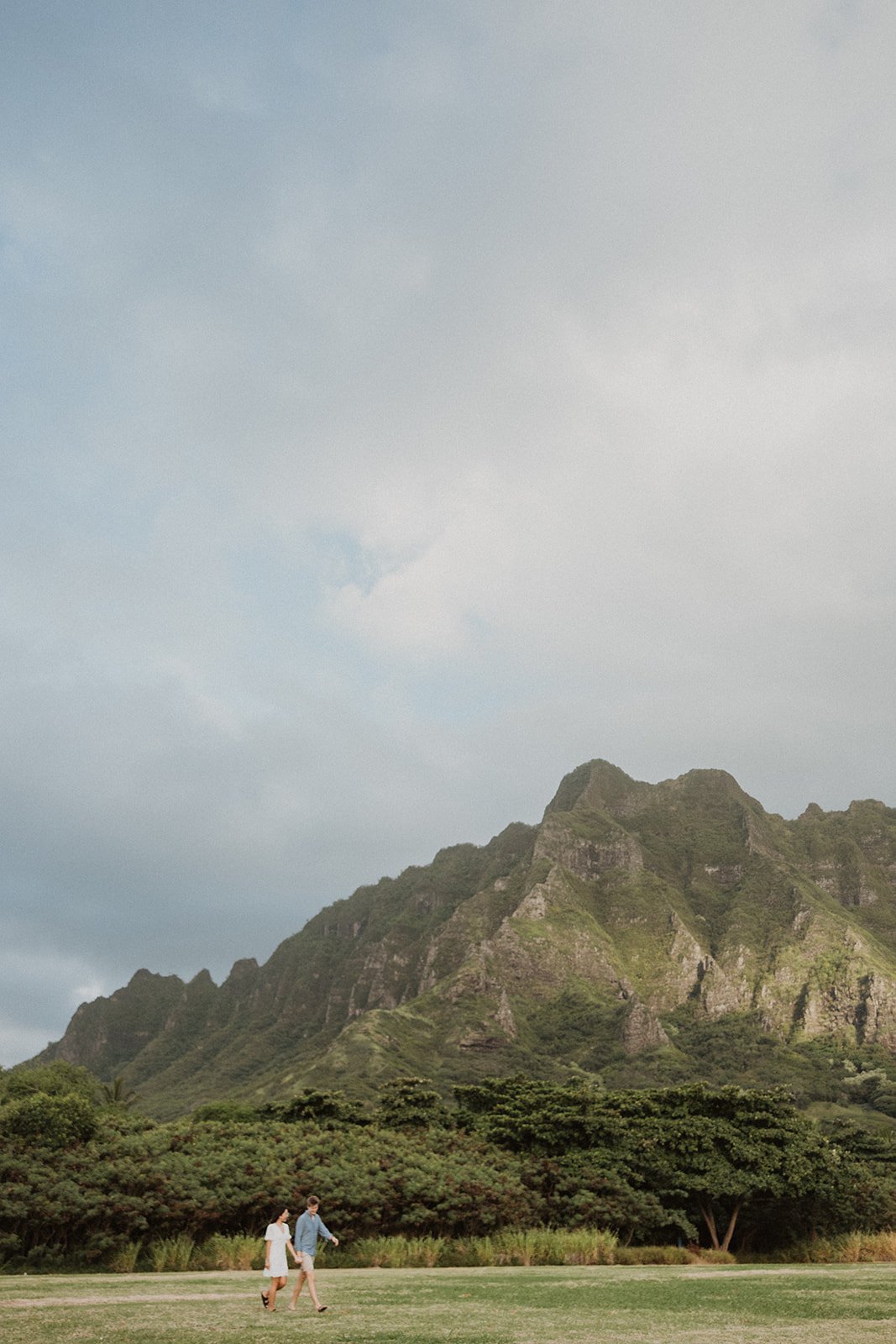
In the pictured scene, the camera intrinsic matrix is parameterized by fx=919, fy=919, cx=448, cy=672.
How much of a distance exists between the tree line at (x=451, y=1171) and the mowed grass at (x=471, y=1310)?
172 inches

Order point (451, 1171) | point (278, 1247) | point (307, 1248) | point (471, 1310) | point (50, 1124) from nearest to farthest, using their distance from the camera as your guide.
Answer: point (471, 1310), point (307, 1248), point (278, 1247), point (50, 1124), point (451, 1171)

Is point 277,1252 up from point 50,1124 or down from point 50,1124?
down

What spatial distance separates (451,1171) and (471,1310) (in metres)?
19.5

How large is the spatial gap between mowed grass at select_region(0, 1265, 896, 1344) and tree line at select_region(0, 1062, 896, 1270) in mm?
4372

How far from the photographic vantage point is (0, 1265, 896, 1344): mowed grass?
10867mm

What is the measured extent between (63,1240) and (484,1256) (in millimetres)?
12170

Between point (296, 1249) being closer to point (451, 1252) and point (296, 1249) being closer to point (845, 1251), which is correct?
point (451, 1252)

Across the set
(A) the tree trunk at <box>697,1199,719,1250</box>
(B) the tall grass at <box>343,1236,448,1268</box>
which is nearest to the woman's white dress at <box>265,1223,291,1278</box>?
(B) the tall grass at <box>343,1236,448,1268</box>

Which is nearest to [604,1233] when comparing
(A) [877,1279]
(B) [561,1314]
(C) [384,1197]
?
(C) [384,1197]

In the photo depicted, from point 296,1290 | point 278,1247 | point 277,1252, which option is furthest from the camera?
point 278,1247

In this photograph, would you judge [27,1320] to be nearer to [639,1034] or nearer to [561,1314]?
[561,1314]

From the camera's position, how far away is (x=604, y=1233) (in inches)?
1220

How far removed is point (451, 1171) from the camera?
3188 centimetres

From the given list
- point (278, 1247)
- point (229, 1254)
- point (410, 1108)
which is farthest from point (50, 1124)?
point (410, 1108)
